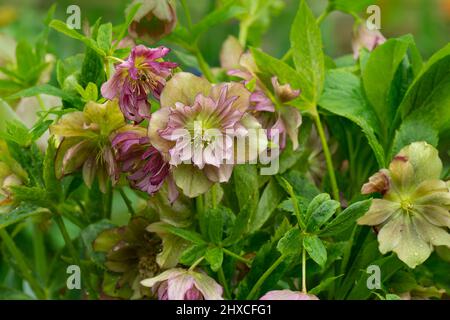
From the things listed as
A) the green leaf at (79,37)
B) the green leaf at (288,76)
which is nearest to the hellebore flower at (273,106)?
the green leaf at (288,76)

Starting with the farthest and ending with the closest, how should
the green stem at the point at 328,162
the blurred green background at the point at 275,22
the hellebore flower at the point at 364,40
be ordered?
the blurred green background at the point at 275,22 → the hellebore flower at the point at 364,40 → the green stem at the point at 328,162

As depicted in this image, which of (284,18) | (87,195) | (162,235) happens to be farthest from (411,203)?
(284,18)

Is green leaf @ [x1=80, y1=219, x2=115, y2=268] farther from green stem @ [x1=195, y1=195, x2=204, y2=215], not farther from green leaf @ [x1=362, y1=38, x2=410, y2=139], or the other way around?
green leaf @ [x1=362, y1=38, x2=410, y2=139]

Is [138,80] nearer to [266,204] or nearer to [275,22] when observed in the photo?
[266,204]

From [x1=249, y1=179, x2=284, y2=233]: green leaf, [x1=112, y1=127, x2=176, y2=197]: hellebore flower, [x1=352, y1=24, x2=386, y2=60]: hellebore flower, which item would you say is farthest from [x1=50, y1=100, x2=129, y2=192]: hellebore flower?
[x1=352, y1=24, x2=386, y2=60]: hellebore flower

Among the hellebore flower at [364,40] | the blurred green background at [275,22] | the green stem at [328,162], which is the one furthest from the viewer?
the blurred green background at [275,22]

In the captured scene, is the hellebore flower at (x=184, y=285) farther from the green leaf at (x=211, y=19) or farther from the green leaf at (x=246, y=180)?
the green leaf at (x=211, y=19)

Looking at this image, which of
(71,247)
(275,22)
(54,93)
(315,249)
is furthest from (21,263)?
(275,22)
